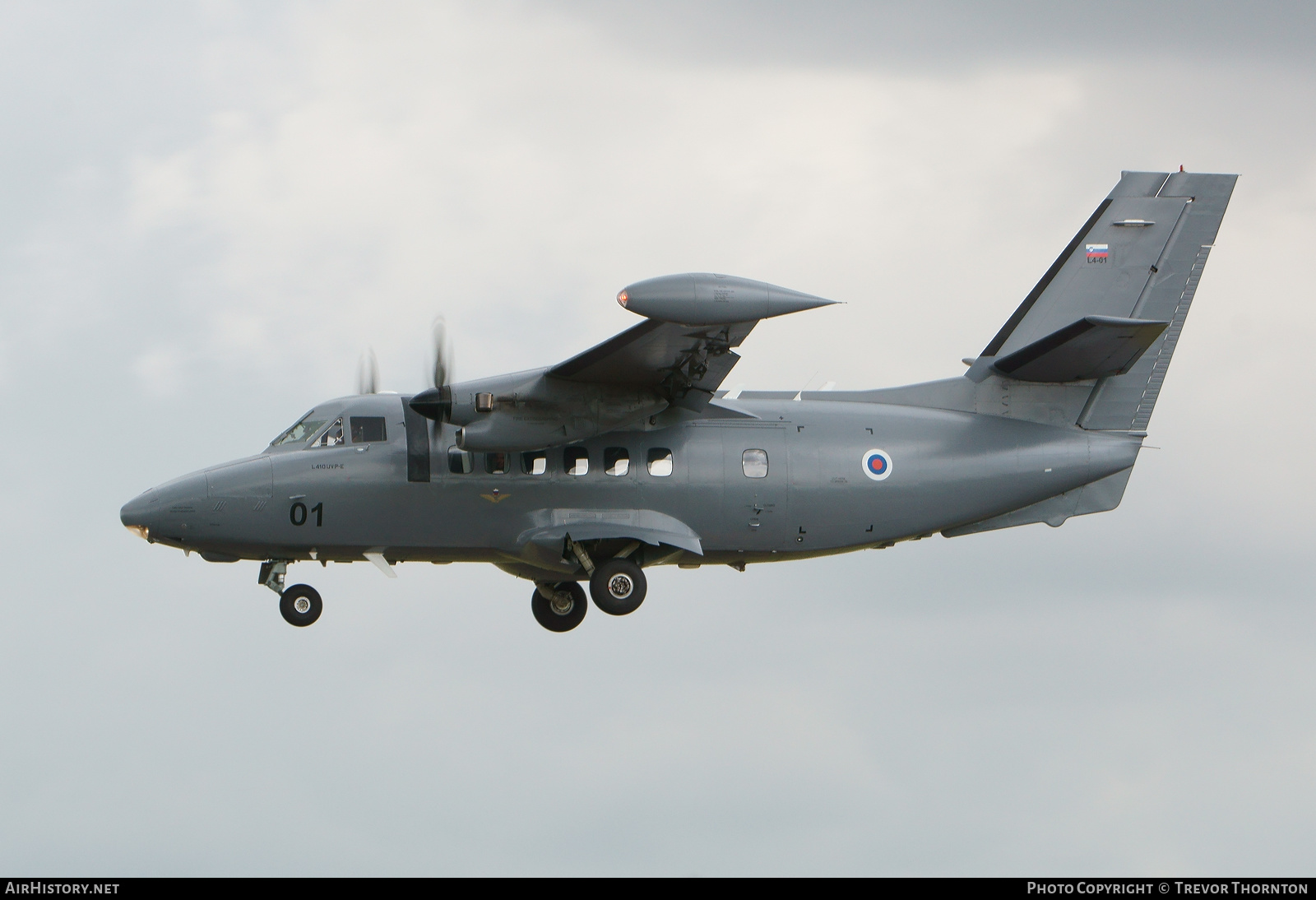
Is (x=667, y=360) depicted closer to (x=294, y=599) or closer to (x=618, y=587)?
(x=618, y=587)

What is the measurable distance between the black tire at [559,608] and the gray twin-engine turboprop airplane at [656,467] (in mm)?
26

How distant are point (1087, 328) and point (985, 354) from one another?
2910 mm

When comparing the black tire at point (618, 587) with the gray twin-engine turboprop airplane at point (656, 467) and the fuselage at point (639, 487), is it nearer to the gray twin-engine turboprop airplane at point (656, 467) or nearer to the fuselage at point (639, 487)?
the gray twin-engine turboprop airplane at point (656, 467)

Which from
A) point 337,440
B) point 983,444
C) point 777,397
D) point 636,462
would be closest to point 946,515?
point 983,444

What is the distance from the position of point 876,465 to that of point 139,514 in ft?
32.1

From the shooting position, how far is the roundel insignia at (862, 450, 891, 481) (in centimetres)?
2322

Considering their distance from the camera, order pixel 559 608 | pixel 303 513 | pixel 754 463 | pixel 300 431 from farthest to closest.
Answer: pixel 559 608 < pixel 754 463 < pixel 300 431 < pixel 303 513

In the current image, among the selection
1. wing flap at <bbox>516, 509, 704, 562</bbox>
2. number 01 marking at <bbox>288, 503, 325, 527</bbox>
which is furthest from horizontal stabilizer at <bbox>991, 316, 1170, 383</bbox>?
number 01 marking at <bbox>288, 503, 325, 527</bbox>

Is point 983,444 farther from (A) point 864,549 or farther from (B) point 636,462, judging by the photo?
(B) point 636,462

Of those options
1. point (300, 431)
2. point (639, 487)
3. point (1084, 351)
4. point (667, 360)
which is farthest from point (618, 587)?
point (1084, 351)

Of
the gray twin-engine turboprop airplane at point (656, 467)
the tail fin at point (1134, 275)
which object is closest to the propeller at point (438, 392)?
the gray twin-engine turboprop airplane at point (656, 467)

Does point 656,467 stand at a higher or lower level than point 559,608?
higher

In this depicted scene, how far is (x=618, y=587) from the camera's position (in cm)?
2227

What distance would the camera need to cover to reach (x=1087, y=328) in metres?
22.7
